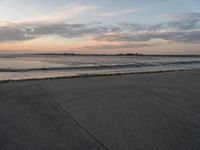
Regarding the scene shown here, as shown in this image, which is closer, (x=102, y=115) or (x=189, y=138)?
(x=189, y=138)

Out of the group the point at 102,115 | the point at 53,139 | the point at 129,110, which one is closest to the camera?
the point at 53,139

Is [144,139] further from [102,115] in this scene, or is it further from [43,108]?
[43,108]

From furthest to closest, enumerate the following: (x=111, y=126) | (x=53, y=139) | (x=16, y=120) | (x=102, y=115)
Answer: (x=102, y=115), (x=16, y=120), (x=111, y=126), (x=53, y=139)

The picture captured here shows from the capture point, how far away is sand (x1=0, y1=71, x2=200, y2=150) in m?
3.55

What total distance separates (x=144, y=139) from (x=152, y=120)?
1.02m

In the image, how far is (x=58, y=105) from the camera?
5949 millimetres

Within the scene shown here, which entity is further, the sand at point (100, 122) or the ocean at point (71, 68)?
the ocean at point (71, 68)

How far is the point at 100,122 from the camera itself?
179 inches

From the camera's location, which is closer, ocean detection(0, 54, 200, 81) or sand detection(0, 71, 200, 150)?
sand detection(0, 71, 200, 150)

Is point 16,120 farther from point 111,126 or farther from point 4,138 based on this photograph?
point 111,126

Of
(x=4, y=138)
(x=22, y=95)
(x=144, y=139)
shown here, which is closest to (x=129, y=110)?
(x=144, y=139)

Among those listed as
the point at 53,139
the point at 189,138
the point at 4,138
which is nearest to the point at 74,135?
the point at 53,139

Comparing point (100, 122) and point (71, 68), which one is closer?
point (100, 122)

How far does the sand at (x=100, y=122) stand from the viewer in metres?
3.55
